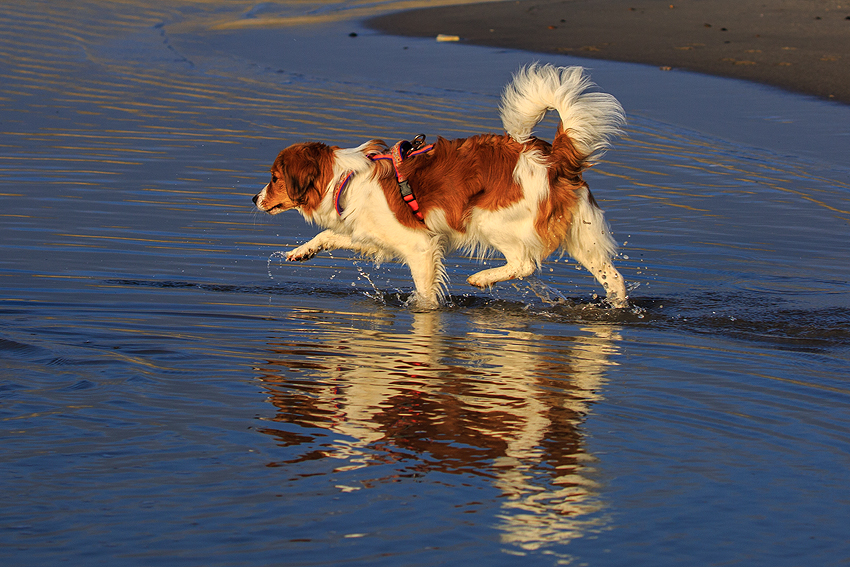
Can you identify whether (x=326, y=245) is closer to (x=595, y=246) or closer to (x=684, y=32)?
(x=595, y=246)

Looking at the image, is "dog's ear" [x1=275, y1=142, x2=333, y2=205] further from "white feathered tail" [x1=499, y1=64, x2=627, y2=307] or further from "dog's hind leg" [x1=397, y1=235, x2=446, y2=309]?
"white feathered tail" [x1=499, y1=64, x2=627, y2=307]

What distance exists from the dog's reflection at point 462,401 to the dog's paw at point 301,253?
2.18 ft

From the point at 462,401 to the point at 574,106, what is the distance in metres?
2.12

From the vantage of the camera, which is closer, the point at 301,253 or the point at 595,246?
the point at 595,246

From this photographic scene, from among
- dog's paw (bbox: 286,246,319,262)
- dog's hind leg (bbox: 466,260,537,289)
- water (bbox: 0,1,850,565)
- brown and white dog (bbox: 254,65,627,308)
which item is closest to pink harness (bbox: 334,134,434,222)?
brown and white dog (bbox: 254,65,627,308)

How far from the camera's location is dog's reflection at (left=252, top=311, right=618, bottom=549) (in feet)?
12.1

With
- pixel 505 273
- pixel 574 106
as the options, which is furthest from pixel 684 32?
pixel 505 273

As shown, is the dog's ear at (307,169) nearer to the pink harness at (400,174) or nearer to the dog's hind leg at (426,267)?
the pink harness at (400,174)

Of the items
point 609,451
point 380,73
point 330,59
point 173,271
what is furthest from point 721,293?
point 330,59

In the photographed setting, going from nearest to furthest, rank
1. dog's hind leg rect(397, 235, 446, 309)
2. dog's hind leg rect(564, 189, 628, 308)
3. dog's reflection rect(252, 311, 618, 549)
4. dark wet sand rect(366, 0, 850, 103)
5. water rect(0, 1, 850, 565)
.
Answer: water rect(0, 1, 850, 565)
dog's reflection rect(252, 311, 618, 549)
dog's hind leg rect(564, 189, 628, 308)
dog's hind leg rect(397, 235, 446, 309)
dark wet sand rect(366, 0, 850, 103)

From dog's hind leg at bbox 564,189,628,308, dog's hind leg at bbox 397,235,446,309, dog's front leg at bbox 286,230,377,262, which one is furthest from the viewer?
dog's front leg at bbox 286,230,377,262

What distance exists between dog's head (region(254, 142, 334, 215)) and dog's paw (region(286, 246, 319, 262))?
0.25 m

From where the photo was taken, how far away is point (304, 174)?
620 centimetres

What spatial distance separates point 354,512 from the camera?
136 inches
